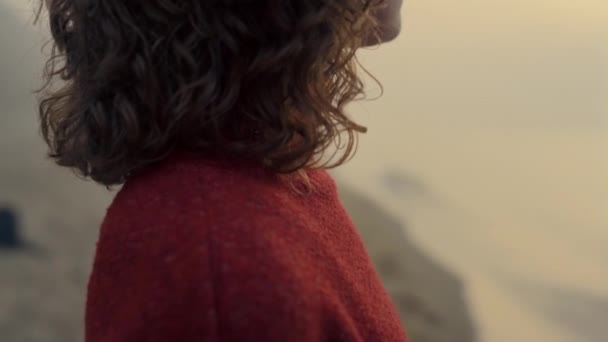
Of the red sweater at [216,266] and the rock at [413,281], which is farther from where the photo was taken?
the rock at [413,281]

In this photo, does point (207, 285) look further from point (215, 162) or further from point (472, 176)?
point (472, 176)

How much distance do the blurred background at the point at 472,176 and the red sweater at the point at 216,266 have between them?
789 mm

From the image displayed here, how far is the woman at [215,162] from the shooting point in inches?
21.0

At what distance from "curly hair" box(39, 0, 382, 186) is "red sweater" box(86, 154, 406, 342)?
0.9 inches

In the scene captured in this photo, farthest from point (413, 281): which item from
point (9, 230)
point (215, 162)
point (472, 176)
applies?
point (215, 162)

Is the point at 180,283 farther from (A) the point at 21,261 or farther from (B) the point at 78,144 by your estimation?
(A) the point at 21,261

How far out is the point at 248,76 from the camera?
0.61m

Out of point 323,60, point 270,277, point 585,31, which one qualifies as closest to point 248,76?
point 323,60

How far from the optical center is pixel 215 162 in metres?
0.61

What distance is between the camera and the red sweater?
0.53 meters

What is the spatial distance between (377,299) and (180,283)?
0.72 feet

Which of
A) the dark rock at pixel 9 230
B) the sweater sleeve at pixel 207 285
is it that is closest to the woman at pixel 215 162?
the sweater sleeve at pixel 207 285

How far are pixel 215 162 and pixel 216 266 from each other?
109 millimetres

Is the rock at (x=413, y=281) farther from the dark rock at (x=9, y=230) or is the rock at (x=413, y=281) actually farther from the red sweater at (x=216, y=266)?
the red sweater at (x=216, y=266)
